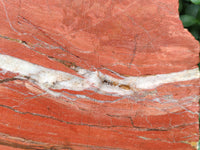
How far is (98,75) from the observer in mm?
851

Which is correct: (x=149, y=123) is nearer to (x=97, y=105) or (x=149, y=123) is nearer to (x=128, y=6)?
(x=97, y=105)

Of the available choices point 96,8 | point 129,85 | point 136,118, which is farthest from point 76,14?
point 136,118

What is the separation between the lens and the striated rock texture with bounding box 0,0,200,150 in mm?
810

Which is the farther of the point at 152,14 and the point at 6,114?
the point at 6,114

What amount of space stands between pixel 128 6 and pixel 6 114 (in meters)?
0.73

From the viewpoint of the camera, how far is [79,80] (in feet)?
2.81

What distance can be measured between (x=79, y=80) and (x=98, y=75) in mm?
87

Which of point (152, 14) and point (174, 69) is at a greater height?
point (152, 14)

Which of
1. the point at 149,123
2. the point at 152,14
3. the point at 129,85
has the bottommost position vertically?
the point at 149,123

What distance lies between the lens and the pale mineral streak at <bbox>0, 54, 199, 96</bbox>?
845 millimetres

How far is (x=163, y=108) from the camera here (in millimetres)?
854

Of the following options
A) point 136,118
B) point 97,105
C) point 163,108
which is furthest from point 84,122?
point 163,108

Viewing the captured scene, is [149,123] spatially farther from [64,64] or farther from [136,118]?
[64,64]

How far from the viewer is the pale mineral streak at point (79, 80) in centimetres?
84
